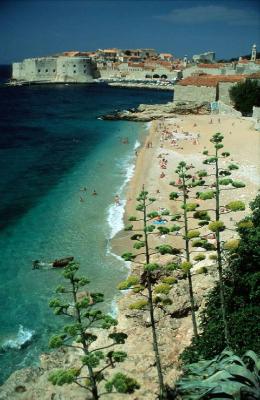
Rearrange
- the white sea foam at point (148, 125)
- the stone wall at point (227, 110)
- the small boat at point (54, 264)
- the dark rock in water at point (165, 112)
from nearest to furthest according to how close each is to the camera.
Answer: the small boat at point (54, 264) < the stone wall at point (227, 110) < the white sea foam at point (148, 125) < the dark rock in water at point (165, 112)

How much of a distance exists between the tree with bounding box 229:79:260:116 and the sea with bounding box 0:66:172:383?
38.5 feet

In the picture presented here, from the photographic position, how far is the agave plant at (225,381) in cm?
632

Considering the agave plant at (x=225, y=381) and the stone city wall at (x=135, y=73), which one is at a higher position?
the stone city wall at (x=135, y=73)

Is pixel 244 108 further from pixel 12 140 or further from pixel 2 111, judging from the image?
pixel 2 111

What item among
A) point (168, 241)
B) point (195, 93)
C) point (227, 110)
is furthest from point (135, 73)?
point (168, 241)

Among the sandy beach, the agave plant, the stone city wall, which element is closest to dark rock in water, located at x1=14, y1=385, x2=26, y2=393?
the sandy beach

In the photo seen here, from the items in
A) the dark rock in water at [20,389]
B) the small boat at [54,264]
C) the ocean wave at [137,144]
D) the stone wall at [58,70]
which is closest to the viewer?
the dark rock in water at [20,389]

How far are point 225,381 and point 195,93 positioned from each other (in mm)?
59843

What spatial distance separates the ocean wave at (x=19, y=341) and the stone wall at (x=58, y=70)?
4568 inches

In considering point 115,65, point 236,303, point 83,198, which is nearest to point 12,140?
point 83,198

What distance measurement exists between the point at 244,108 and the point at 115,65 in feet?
304

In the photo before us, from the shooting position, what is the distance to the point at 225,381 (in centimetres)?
648

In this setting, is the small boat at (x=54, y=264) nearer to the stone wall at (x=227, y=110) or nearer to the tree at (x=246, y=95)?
the stone wall at (x=227, y=110)

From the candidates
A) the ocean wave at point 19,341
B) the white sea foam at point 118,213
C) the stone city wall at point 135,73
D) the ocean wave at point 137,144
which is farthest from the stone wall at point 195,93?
the stone city wall at point 135,73
